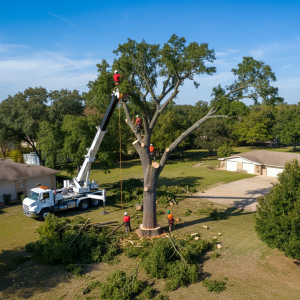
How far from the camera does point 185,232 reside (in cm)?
1612

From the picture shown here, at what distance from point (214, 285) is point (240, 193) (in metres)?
17.1

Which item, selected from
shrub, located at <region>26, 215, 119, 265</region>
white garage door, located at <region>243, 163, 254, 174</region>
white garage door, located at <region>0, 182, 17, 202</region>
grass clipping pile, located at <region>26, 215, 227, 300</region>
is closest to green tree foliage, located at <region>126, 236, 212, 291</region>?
grass clipping pile, located at <region>26, 215, 227, 300</region>

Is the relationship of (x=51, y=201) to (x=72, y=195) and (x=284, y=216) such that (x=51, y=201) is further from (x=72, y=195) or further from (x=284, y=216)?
(x=284, y=216)

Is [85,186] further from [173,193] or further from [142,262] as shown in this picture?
[142,262]

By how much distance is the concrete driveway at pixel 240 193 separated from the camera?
74.2 ft

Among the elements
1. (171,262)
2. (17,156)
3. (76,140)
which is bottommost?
(171,262)

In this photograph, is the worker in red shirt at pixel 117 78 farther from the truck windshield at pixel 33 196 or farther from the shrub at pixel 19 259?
the truck windshield at pixel 33 196

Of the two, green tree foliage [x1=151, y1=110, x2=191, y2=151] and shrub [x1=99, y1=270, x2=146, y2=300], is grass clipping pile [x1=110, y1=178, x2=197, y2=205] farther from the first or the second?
green tree foliage [x1=151, y1=110, x2=191, y2=151]

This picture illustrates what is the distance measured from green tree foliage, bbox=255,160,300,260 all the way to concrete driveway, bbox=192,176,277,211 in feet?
30.1

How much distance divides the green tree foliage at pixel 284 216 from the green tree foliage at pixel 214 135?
131 ft

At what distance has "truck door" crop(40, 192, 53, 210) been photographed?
61.6 ft

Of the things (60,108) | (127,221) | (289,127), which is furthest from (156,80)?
(289,127)

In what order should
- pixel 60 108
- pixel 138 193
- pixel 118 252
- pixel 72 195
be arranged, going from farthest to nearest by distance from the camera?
pixel 60 108
pixel 138 193
pixel 72 195
pixel 118 252

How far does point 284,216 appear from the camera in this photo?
441 inches
